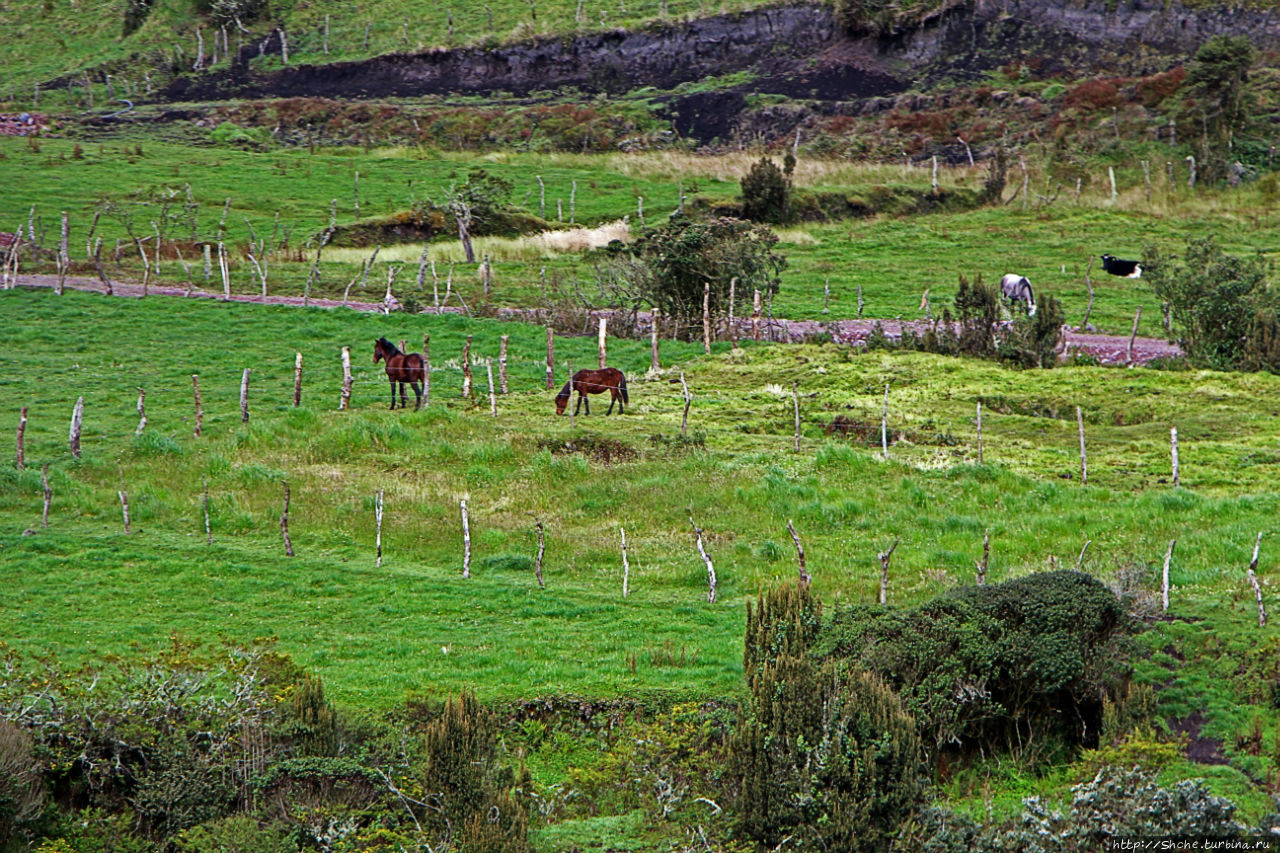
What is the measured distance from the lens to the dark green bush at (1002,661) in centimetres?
1398

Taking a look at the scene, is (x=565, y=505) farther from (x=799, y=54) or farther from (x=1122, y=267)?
(x=799, y=54)

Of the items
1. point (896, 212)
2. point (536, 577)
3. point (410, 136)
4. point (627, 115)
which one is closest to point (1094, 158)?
point (896, 212)

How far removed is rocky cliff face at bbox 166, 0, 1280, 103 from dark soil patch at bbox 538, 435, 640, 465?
5673 cm

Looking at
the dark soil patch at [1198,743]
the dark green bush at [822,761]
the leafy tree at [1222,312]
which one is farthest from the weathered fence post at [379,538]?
the leafy tree at [1222,312]

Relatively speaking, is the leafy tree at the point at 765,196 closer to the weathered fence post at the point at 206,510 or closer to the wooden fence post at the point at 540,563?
the weathered fence post at the point at 206,510

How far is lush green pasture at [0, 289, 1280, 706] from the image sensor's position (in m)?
→ 17.0

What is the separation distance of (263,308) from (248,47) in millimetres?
58255

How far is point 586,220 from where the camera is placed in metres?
53.2

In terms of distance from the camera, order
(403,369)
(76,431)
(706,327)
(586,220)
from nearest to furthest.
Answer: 1. (76,431)
2. (403,369)
3. (706,327)
4. (586,220)

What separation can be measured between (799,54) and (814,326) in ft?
166

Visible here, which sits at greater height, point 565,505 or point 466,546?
point 466,546

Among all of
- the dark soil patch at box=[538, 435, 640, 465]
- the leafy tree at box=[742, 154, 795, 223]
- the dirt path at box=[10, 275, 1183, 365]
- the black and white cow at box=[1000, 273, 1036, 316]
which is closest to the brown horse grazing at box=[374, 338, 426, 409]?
the dark soil patch at box=[538, 435, 640, 465]

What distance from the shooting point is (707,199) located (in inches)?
2165

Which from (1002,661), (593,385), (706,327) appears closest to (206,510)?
(593,385)
